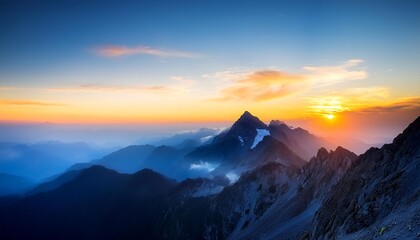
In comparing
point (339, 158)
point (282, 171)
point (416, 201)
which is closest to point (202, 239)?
point (282, 171)

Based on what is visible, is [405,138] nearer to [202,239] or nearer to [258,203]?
[258,203]

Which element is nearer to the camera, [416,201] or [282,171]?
[416,201]

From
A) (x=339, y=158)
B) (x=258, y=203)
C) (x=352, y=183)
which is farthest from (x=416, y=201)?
(x=258, y=203)

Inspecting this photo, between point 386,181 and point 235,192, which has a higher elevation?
point 386,181

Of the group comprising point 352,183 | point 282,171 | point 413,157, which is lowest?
point 282,171

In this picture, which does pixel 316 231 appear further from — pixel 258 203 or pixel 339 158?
pixel 258 203

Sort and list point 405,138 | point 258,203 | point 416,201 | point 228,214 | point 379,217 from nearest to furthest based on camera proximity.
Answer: point 416,201, point 379,217, point 405,138, point 258,203, point 228,214


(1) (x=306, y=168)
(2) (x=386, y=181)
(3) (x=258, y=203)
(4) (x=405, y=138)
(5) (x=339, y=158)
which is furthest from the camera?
(3) (x=258, y=203)
